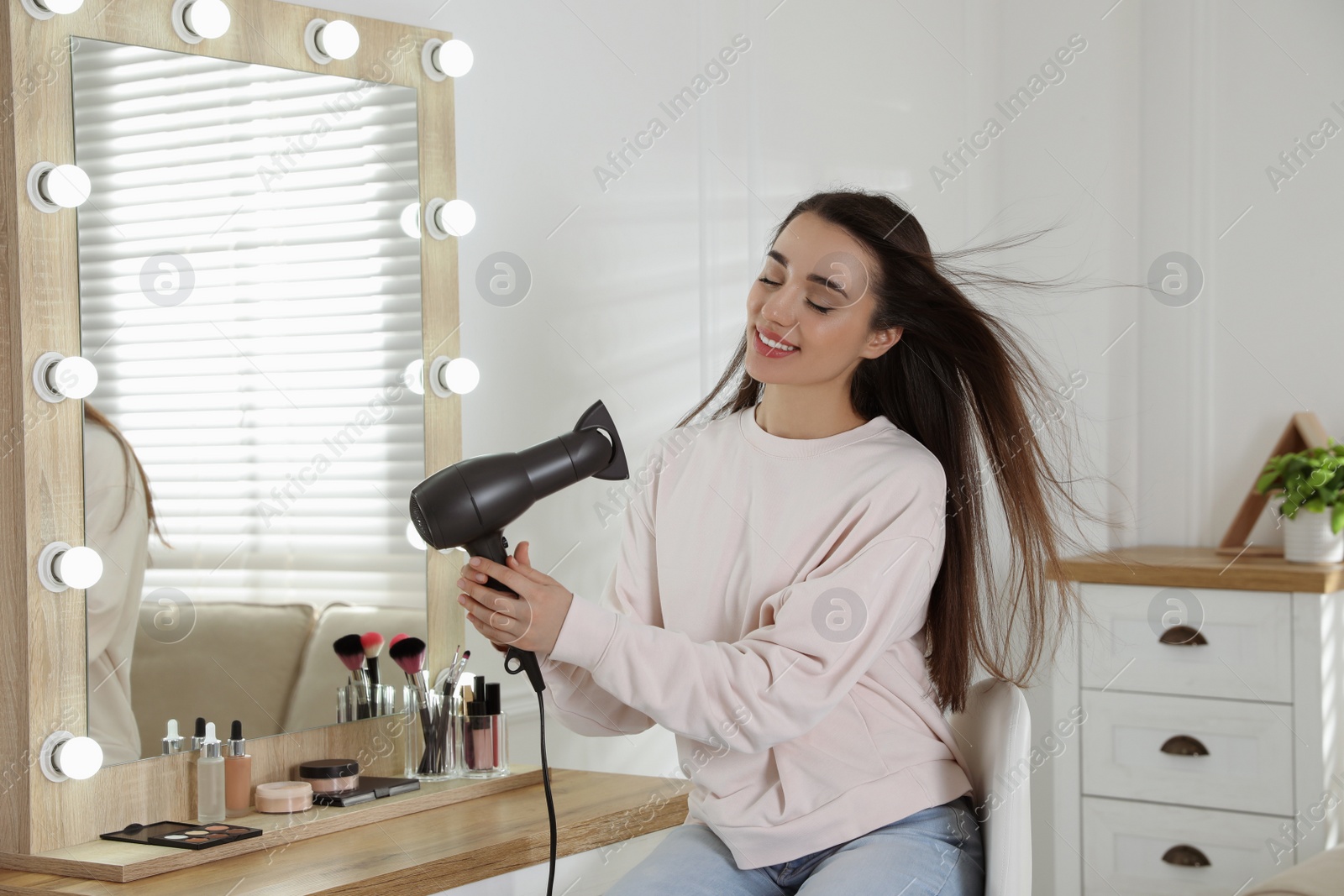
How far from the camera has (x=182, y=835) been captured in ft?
4.47

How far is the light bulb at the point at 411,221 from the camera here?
1735mm

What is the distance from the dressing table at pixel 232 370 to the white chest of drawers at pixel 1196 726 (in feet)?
3.83

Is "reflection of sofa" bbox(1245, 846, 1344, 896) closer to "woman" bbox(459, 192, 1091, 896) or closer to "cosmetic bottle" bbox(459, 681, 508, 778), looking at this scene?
"woman" bbox(459, 192, 1091, 896)

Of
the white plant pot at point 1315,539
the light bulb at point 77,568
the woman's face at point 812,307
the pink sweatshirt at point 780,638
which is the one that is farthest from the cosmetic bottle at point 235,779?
the white plant pot at point 1315,539

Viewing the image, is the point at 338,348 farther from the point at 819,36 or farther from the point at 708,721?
the point at 819,36

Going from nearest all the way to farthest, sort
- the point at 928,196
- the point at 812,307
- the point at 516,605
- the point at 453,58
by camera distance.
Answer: the point at 516,605 < the point at 812,307 < the point at 453,58 < the point at 928,196

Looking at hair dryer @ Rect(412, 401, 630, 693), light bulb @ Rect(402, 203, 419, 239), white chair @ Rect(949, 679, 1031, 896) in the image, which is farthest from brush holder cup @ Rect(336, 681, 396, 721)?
white chair @ Rect(949, 679, 1031, 896)

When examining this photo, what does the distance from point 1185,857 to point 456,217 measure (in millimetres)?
1790

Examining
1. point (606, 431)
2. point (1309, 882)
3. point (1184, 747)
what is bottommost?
point (1184, 747)

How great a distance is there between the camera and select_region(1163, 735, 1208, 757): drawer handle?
7.75ft

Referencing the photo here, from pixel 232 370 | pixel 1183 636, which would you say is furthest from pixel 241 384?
pixel 1183 636

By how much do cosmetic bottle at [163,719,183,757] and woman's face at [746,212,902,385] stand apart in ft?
2.59

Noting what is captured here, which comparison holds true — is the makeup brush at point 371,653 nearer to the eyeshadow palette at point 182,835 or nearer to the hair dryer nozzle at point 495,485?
the eyeshadow palette at point 182,835

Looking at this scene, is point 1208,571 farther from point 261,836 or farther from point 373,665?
point 261,836
